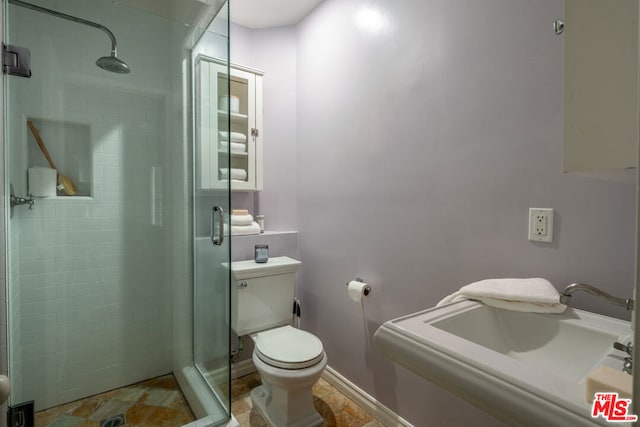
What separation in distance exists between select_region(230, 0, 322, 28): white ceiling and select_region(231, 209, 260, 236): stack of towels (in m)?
1.45

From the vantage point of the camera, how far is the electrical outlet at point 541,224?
3.43ft

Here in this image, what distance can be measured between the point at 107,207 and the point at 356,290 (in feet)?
5.04

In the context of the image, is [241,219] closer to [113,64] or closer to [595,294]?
[113,64]

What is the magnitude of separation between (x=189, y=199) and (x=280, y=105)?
103 cm

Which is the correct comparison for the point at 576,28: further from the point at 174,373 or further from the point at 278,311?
the point at 174,373

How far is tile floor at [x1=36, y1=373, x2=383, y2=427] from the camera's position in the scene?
1.54 metres

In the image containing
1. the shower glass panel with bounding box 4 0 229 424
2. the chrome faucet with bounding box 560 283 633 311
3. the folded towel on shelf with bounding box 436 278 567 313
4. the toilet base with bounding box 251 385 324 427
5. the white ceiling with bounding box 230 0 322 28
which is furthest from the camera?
the white ceiling with bounding box 230 0 322 28

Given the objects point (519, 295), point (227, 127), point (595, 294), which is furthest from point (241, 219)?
point (595, 294)

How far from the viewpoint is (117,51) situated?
1.70 metres

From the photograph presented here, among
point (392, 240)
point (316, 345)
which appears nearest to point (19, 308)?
point (316, 345)

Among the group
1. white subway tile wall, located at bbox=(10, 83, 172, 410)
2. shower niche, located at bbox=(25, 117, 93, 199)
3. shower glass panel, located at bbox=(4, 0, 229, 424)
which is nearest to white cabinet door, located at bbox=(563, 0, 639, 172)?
shower glass panel, located at bbox=(4, 0, 229, 424)

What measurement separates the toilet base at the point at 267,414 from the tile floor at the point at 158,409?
5 centimetres

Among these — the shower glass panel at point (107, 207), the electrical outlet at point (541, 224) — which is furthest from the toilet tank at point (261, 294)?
the electrical outlet at point (541, 224)

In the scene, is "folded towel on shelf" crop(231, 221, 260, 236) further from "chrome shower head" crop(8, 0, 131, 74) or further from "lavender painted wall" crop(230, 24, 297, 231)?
"chrome shower head" crop(8, 0, 131, 74)
